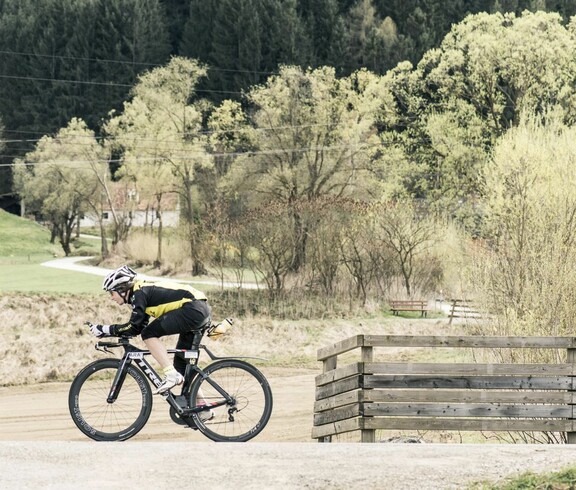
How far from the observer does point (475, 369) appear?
13.9 metres

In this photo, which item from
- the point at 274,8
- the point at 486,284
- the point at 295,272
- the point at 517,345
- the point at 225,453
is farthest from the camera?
the point at 274,8

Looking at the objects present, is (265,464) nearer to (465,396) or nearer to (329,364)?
(465,396)

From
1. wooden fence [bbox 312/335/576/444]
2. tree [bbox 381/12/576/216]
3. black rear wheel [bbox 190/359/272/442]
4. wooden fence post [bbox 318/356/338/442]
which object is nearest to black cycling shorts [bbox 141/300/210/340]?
black rear wheel [bbox 190/359/272/442]

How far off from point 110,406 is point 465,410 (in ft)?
12.4

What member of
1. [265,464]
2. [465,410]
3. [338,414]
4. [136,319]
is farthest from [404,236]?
[265,464]

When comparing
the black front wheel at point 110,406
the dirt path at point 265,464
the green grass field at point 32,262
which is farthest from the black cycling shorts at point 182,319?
the green grass field at point 32,262

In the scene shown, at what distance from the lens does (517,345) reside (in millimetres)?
13914

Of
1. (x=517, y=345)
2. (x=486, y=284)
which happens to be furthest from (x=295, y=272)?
(x=517, y=345)

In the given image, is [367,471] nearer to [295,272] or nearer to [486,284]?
[486,284]

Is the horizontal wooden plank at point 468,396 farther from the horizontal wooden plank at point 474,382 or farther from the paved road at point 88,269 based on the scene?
the paved road at point 88,269

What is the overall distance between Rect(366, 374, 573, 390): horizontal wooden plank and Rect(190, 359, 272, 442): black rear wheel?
177cm

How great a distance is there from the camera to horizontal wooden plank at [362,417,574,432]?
45.1 ft

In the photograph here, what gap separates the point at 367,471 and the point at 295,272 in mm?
40500

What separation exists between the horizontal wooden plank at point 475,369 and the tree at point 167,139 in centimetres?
5547
